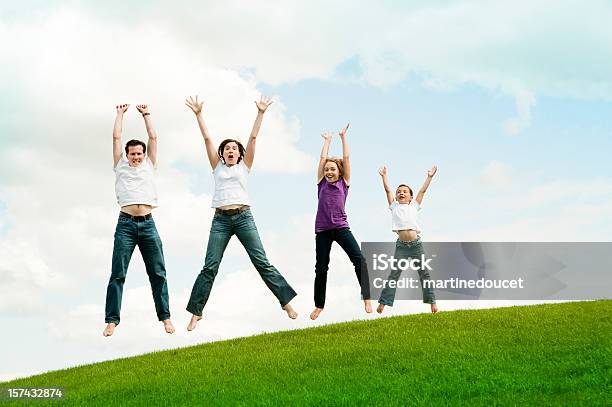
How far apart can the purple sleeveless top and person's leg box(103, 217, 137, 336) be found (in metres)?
3.33

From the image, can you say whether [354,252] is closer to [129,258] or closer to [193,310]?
[193,310]

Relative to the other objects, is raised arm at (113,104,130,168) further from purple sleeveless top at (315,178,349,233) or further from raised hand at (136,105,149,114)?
purple sleeveless top at (315,178,349,233)

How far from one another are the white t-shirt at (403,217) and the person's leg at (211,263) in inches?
166

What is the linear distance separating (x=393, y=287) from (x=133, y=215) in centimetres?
590

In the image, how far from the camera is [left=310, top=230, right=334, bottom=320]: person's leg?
13.7 metres

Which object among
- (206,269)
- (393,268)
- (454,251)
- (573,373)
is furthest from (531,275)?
(206,269)

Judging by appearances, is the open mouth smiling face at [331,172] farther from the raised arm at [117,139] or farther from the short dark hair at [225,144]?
the raised arm at [117,139]

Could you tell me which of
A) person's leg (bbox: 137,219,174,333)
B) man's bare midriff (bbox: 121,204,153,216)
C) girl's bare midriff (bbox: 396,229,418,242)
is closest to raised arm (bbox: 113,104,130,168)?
man's bare midriff (bbox: 121,204,153,216)

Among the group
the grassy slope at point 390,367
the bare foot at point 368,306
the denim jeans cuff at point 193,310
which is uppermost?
the denim jeans cuff at point 193,310

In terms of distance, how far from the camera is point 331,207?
13.6 m

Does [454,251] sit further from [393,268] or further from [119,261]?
[119,261]

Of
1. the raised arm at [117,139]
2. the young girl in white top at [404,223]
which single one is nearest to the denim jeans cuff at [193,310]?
the raised arm at [117,139]

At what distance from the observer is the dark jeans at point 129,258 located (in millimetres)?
12422

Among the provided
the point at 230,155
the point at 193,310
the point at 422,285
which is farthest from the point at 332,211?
the point at 422,285
